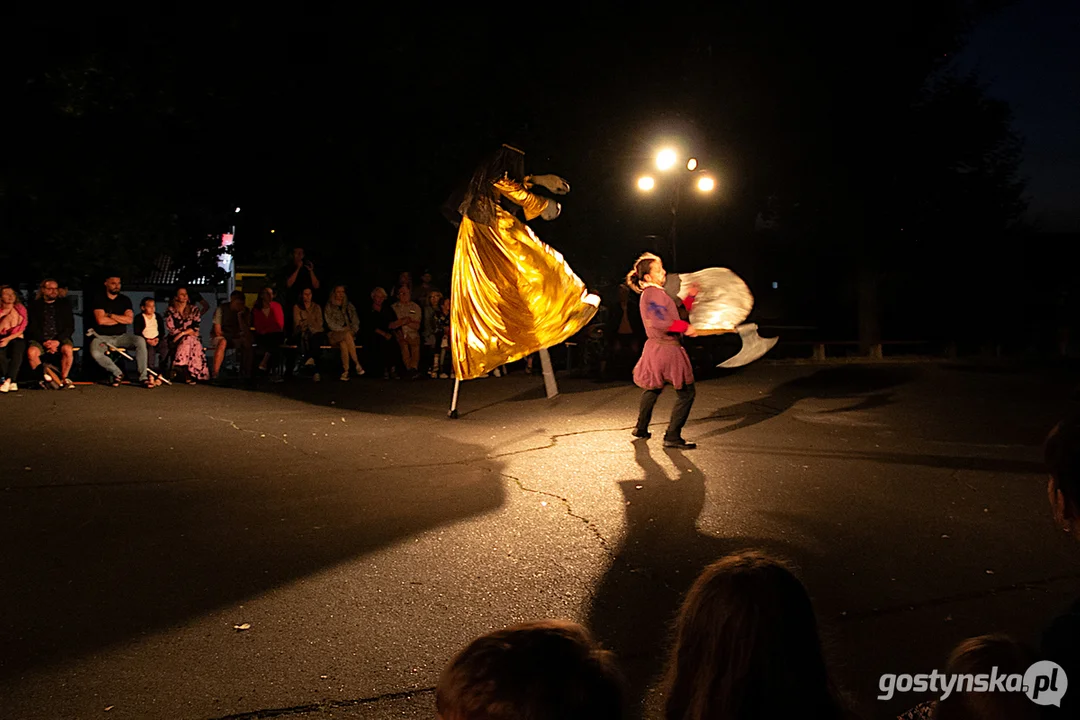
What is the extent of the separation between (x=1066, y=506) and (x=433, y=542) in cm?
402

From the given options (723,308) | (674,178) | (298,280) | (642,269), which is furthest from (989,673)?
(298,280)

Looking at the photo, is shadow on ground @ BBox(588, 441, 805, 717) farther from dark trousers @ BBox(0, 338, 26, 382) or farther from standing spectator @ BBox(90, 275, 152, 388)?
dark trousers @ BBox(0, 338, 26, 382)

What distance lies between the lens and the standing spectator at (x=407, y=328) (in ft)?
52.0

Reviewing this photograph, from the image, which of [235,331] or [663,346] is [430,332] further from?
[663,346]

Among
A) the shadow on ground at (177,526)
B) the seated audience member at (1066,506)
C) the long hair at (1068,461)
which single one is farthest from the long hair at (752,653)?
the shadow on ground at (177,526)

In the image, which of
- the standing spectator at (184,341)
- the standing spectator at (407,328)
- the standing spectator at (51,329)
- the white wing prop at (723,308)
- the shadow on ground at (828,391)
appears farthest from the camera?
the standing spectator at (407,328)

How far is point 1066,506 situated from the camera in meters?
2.42

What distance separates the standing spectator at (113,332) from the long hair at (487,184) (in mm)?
6954

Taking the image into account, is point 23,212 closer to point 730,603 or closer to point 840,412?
point 840,412

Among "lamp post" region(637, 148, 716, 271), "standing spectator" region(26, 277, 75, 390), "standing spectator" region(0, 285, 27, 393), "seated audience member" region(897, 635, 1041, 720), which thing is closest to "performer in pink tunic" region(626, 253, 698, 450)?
"lamp post" region(637, 148, 716, 271)

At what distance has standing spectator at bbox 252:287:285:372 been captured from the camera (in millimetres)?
15180

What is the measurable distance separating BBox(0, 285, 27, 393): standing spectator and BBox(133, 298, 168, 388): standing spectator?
164 centimetres

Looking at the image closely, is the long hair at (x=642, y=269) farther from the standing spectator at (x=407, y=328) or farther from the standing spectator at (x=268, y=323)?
the standing spectator at (x=268, y=323)

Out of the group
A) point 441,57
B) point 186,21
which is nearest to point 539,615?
point 186,21
